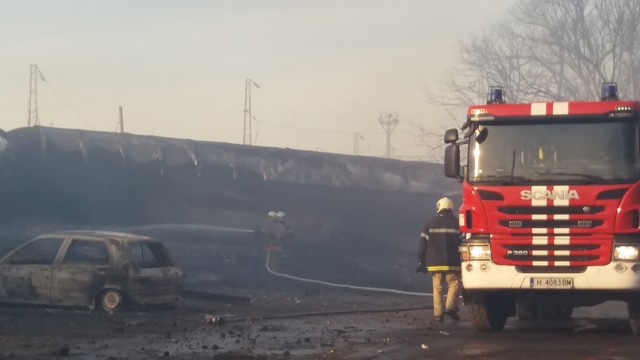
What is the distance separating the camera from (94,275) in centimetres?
1655

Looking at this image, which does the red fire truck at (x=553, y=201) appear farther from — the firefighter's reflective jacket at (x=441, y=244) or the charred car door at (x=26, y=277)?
the charred car door at (x=26, y=277)

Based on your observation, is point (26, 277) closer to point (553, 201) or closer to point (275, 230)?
point (553, 201)

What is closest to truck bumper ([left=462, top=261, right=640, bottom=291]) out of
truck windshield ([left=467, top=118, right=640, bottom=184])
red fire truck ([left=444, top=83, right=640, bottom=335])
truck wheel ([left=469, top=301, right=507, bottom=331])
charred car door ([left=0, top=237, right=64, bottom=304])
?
red fire truck ([left=444, top=83, right=640, bottom=335])

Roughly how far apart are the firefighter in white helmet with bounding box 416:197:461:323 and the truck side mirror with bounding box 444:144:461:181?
197 centimetres

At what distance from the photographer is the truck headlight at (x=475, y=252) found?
42.9ft

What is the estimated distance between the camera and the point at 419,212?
116ft

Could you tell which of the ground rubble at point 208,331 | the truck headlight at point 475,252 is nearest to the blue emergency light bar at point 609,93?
the truck headlight at point 475,252

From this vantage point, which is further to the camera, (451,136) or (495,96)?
(495,96)

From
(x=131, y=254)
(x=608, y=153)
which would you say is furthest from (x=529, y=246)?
(x=131, y=254)

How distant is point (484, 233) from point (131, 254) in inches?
248

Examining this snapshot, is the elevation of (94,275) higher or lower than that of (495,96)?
lower

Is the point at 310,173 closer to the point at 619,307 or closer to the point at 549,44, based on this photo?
the point at 619,307

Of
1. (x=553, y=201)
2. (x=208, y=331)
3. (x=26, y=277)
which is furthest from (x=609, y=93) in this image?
(x=26, y=277)

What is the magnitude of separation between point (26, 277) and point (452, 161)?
760cm
